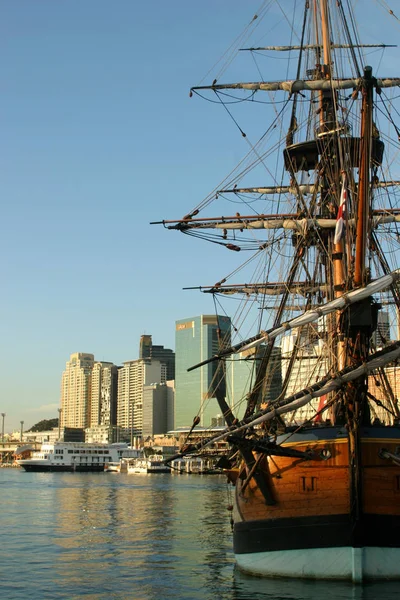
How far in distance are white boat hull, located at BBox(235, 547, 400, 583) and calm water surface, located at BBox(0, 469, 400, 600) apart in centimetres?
30

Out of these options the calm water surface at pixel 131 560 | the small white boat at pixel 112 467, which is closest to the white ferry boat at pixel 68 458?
the small white boat at pixel 112 467

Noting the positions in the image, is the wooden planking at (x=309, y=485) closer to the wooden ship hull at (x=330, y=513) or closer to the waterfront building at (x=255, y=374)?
the wooden ship hull at (x=330, y=513)

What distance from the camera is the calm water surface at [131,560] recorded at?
2252 centimetres

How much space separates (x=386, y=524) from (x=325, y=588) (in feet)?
8.12

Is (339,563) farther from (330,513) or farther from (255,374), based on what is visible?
(255,374)

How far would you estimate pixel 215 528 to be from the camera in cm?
4334

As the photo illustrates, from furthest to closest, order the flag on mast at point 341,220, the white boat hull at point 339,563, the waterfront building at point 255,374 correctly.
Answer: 1. the waterfront building at point 255,374
2. the flag on mast at point 341,220
3. the white boat hull at point 339,563

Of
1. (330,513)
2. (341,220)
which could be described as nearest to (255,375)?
(341,220)

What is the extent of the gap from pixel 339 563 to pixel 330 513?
1.38m

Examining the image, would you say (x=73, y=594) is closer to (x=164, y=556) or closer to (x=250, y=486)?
(x=250, y=486)

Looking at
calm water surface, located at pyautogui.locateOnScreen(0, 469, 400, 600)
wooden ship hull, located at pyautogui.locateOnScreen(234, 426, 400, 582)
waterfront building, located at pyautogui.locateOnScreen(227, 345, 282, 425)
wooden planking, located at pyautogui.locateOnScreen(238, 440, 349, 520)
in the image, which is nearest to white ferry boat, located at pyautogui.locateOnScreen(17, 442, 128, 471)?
waterfront building, located at pyautogui.locateOnScreen(227, 345, 282, 425)

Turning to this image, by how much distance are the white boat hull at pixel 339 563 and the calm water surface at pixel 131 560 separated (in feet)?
0.99

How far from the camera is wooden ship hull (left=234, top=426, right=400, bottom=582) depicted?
21.8 m

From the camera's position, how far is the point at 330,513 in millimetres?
22297
